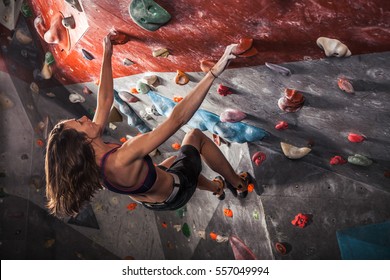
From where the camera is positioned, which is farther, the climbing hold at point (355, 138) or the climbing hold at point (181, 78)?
the climbing hold at point (181, 78)

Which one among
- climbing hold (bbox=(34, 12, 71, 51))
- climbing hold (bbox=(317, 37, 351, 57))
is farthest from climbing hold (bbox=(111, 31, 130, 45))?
climbing hold (bbox=(317, 37, 351, 57))

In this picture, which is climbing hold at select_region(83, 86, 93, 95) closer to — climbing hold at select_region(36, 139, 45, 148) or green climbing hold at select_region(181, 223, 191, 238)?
climbing hold at select_region(36, 139, 45, 148)

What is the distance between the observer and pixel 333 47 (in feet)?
5.40

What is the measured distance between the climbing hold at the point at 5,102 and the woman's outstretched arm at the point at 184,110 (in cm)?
225

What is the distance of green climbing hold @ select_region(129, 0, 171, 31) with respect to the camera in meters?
1.97

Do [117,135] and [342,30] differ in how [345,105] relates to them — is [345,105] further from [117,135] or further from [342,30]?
[117,135]

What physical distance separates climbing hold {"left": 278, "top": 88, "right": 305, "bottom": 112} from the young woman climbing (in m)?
0.44

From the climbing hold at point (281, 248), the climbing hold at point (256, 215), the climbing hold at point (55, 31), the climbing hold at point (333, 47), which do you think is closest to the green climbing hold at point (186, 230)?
the climbing hold at point (256, 215)

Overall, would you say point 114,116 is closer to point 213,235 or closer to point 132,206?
Answer: point 132,206

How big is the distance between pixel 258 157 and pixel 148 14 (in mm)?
1289

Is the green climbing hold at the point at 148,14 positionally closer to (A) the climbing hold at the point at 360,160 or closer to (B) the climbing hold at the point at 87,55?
(B) the climbing hold at the point at 87,55

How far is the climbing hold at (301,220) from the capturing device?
2.67 metres

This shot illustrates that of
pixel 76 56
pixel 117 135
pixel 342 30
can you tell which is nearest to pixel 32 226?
pixel 117 135

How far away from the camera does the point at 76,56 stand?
2.88 m
